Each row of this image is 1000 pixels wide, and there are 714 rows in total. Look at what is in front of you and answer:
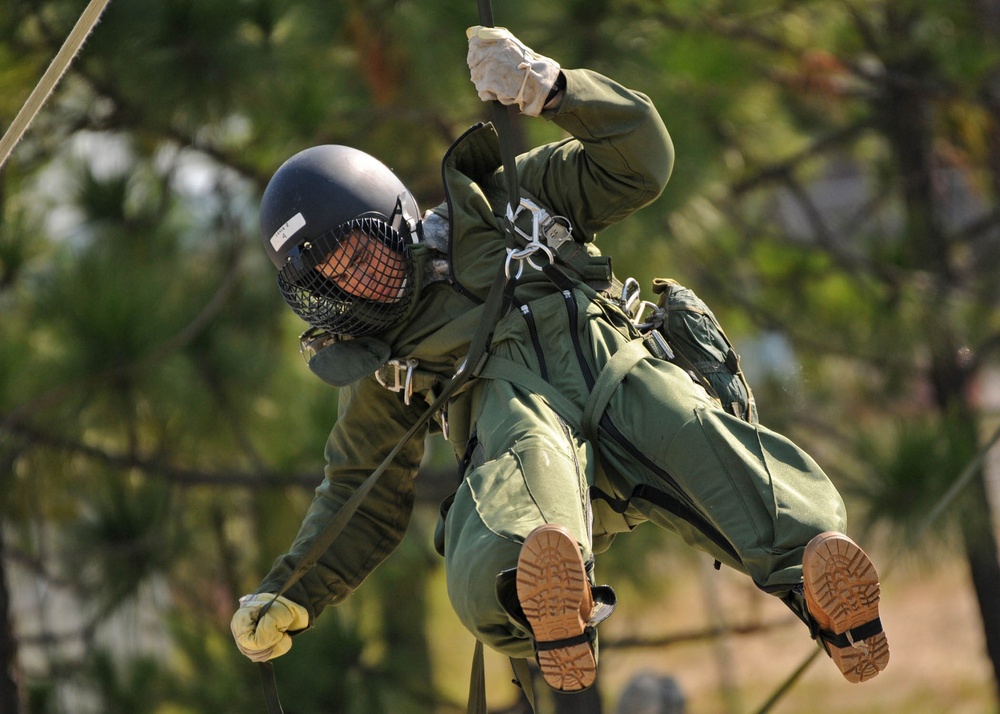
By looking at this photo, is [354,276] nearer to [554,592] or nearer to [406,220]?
[406,220]

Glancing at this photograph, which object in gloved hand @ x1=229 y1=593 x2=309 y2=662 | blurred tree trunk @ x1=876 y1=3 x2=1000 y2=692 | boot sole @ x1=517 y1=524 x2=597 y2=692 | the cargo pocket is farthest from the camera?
blurred tree trunk @ x1=876 y1=3 x2=1000 y2=692

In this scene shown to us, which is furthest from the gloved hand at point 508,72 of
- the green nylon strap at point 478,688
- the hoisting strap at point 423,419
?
the green nylon strap at point 478,688

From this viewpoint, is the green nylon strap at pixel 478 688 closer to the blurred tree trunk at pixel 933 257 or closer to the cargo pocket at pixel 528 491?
the cargo pocket at pixel 528 491

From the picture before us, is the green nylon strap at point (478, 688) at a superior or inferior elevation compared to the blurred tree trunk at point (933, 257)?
superior

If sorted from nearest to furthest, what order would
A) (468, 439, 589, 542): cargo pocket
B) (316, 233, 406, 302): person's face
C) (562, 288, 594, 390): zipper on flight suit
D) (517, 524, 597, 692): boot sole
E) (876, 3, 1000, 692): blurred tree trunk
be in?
(517, 524, 597, 692): boot sole, (468, 439, 589, 542): cargo pocket, (562, 288, 594, 390): zipper on flight suit, (316, 233, 406, 302): person's face, (876, 3, 1000, 692): blurred tree trunk

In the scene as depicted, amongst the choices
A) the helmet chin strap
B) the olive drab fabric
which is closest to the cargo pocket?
the olive drab fabric

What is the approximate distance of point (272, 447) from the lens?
4.99 metres

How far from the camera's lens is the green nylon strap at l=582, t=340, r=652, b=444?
2154 mm

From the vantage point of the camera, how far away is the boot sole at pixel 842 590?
1861 millimetres

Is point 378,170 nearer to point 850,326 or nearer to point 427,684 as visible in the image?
point 427,684

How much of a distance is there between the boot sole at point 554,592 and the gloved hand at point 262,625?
0.81 meters

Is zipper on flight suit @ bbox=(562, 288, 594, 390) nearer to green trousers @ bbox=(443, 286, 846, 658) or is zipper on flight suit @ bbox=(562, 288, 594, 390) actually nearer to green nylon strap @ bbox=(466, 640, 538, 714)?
green trousers @ bbox=(443, 286, 846, 658)

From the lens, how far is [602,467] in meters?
2.21

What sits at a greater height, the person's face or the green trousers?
the person's face
